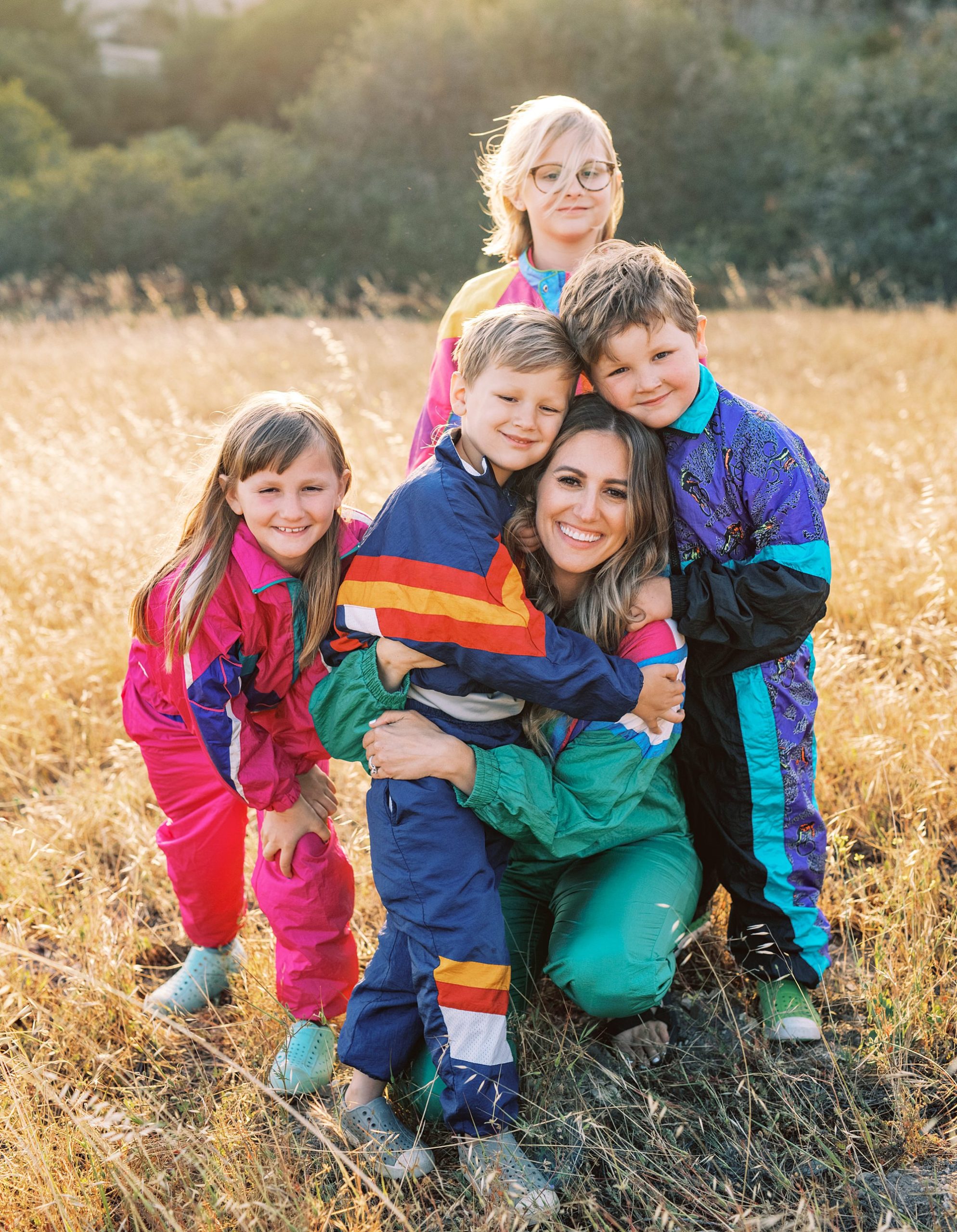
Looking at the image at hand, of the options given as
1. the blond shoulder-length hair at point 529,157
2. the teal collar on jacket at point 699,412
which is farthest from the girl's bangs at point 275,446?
the blond shoulder-length hair at point 529,157

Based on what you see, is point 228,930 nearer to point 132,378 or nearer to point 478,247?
point 132,378

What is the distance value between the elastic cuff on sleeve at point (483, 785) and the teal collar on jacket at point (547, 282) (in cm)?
136

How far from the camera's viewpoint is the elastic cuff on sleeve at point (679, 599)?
7.06 ft

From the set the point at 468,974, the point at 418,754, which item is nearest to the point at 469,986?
the point at 468,974

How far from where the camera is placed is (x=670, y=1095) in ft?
6.88

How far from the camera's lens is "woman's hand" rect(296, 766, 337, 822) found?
241 cm

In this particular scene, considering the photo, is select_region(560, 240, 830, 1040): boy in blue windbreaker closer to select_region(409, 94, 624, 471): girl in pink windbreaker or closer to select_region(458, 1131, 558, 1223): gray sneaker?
select_region(409, 94, 624, 471): girl in pink windbreaker

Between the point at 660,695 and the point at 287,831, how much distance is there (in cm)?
94

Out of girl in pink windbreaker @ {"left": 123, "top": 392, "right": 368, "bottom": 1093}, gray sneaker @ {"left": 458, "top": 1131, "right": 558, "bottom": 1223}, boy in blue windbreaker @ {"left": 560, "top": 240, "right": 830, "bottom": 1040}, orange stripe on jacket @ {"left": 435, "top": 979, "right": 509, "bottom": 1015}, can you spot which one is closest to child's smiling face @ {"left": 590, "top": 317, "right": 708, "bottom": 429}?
boy in blue windbreaker @ {"left": 560, "top": 240, "right": 830, "bottom": 1040}

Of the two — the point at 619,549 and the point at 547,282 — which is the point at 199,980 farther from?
the point at 547,282

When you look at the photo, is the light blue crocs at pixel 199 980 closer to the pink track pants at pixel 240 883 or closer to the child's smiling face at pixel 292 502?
the pink track pants at pixel 240 883

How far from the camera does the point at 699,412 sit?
7.05ft

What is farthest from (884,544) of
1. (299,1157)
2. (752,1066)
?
(299,1157)

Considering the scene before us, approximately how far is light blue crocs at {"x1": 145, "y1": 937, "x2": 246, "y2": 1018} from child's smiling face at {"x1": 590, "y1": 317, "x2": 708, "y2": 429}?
174 cm
